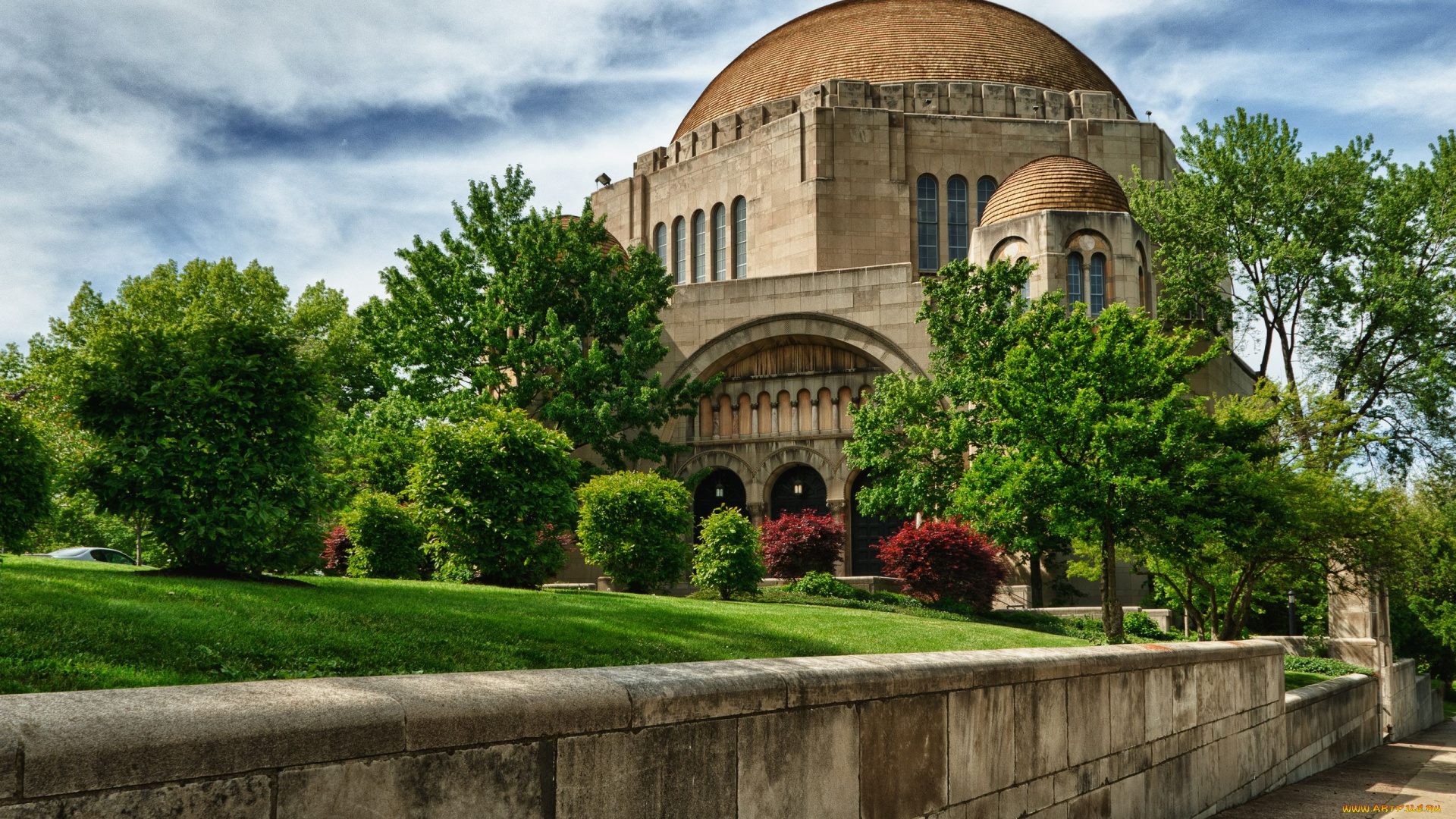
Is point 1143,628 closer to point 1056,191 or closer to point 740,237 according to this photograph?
point 1056,191

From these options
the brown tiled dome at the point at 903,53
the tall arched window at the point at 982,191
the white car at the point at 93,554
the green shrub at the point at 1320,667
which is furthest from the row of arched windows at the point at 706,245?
the green shrub at the point at 1320,667

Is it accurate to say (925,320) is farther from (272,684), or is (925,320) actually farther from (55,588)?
(272,684)

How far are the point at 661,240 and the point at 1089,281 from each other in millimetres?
16973

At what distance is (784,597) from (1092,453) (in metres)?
7.35

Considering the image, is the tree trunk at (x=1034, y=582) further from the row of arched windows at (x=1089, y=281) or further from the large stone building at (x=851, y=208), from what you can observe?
the row of arched windows at (x=1089, y=281)

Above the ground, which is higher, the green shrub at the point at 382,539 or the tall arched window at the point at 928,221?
the tall arched window at the point at 928,221

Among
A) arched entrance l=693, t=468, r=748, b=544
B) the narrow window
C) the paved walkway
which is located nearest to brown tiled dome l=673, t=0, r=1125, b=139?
the narrow window

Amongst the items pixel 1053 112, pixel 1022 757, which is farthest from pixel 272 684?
pixel 1053 112

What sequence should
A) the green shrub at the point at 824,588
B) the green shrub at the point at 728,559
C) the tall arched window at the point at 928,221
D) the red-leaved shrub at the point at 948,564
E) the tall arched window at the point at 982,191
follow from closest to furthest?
the green shrub at the point at 728,559 < the green shrub at the point at 824,588 < the red-leaved shrub at the point at 948,564 < the tall arched window at the point at 928,221 < the tall arched window at the point at 982,191

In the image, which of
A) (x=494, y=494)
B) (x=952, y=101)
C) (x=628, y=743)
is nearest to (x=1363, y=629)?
(x=494, y=494)

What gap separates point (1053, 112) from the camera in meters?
37.6

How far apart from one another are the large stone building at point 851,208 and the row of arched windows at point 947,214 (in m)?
0.06

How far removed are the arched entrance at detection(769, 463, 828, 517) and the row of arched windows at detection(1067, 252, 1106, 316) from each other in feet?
28.9

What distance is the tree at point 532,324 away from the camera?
→ 27.5m
